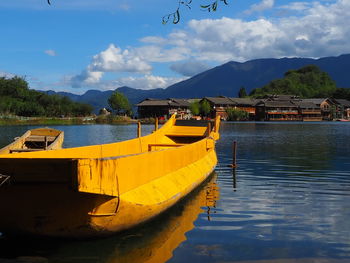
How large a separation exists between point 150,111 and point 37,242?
5876 inches

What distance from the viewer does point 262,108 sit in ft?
535

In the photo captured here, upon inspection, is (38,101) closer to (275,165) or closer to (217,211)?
(275,165)

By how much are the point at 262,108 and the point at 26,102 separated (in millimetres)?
90297

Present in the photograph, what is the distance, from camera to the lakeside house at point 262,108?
155750 millimetres

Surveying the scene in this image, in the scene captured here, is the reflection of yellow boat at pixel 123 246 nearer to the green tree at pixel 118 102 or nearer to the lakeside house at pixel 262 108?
the lakeside house at pixel 262 108

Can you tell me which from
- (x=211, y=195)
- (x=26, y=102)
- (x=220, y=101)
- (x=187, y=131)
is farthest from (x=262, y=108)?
(x=211, y=195)

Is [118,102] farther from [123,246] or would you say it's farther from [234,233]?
[123,246]

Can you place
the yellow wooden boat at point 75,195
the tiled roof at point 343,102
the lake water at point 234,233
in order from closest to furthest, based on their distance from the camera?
the yellow wooden boat at point 75,195
the lake water at point 234,233
the tiled roof at point 343,102

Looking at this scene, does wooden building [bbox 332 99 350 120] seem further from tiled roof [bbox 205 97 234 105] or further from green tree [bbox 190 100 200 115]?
green tree [bbox 190 100 200 115]

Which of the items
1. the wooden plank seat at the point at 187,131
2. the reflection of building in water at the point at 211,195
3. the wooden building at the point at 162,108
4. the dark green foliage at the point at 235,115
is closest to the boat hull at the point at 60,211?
the reflection of building in water at the point at 211,195

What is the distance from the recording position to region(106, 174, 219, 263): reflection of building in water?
8.32 meters

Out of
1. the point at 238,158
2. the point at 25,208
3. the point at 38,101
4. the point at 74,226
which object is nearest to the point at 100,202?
the point at 74,226

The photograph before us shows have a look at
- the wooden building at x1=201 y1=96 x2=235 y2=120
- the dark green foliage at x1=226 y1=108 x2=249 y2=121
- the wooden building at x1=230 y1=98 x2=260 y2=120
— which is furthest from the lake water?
the wooden building at x1=230 y1=98 x2=260 y2=120

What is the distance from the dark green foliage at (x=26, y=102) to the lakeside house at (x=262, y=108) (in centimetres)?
3081
